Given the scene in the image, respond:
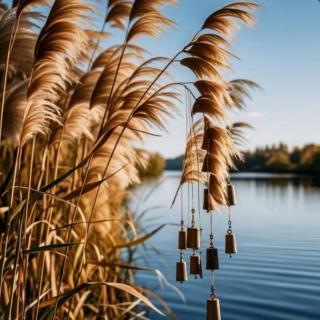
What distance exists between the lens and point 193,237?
2658mm

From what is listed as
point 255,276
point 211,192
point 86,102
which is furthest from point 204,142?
point 255,276

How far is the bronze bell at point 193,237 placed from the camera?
2.63 meters

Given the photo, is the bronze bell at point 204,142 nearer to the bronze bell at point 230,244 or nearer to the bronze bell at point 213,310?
the bronze bell at point 230,244

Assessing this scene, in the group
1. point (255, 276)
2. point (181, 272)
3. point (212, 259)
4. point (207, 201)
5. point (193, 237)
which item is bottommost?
point (255, 276)

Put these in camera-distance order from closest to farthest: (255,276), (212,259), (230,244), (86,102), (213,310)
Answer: (213,310)
(212,259)
(230,244)
(86,102)
(255,276)

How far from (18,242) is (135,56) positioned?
1.64m

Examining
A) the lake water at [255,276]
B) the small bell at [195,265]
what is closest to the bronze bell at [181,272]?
the small bell at [195,265]

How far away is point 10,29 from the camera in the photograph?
2943mm

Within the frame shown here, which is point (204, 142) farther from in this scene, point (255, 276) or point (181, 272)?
point (255, 276)

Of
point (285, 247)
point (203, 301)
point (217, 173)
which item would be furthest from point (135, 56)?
point (285, 247)

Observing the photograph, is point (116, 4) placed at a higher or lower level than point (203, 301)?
higher

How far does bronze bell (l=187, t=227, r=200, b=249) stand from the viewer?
8.64ft

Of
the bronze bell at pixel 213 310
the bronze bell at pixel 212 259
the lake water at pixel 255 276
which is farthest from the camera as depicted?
the lake water at pixel 255 276

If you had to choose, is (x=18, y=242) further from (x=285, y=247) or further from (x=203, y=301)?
(x=285, y=247)
